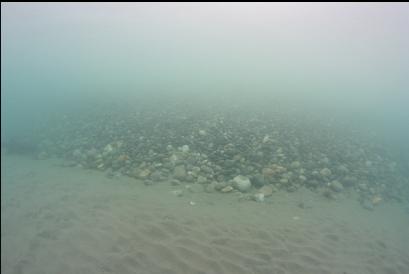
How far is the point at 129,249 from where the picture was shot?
4.69 m

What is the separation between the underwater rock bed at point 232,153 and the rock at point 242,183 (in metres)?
0.02

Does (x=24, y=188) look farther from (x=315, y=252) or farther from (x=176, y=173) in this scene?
(x=315, y=252)

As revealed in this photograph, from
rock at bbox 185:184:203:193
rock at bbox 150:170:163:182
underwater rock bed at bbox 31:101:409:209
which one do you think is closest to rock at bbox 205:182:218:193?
underwater rock bed at bbox 31:101:409:209

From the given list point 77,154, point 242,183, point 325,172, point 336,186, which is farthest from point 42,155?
point 336,186

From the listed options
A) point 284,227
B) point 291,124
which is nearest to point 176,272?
point 284,227

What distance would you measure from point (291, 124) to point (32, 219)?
9420 mm

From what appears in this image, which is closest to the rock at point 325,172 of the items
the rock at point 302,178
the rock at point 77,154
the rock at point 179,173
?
the rock at point 302,178

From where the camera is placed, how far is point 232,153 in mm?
8453

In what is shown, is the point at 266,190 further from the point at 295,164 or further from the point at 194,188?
the point at 295,164

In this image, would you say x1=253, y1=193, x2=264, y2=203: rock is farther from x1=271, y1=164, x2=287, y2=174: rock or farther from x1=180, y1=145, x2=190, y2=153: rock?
x1=180, y1=145, x2=190, y2=153: rock

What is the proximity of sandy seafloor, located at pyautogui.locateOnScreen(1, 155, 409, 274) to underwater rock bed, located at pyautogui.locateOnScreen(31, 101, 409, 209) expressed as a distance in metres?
0.50

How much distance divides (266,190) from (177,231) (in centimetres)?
252

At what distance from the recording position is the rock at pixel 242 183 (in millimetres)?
6871

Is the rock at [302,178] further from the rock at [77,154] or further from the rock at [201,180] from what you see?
the rock at [77,154]
